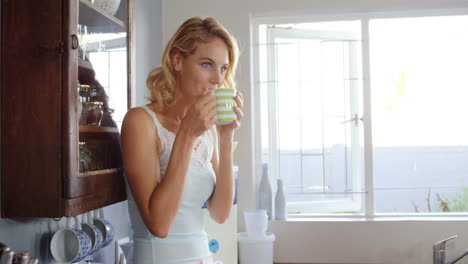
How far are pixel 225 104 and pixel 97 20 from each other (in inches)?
20.8

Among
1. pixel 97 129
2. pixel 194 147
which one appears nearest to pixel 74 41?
pixel 97 129

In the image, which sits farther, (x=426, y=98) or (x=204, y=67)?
(x=426, y=98)

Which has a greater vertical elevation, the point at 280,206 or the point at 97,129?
the point at 97,129

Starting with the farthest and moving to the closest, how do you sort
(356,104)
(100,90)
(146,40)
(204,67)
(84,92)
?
(356,104), (146,40), (100,90), (84,92), (204,67)

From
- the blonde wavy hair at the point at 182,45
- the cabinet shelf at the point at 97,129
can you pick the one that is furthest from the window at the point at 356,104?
the blonde wavy hair at the point at 182,45

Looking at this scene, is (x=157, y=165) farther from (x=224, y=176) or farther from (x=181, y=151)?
(x=224, y=176)

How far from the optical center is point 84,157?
4.47ft

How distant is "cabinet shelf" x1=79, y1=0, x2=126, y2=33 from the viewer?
136 centimetres

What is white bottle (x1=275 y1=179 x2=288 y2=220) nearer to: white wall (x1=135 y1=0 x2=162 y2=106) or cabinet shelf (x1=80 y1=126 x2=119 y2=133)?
white wall (x1=135 y1=0 x2=162 y2=106)

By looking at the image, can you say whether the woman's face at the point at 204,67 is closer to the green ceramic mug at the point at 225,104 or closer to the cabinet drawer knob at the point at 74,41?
the green ceramic mug at the point at 225,104

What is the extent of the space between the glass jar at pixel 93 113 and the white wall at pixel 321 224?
5.22 feet

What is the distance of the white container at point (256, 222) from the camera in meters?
2.84

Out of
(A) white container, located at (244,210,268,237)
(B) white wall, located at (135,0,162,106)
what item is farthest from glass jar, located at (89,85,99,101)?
(A) white container, located at (244,210,268,237)

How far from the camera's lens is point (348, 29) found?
3.18 meters
